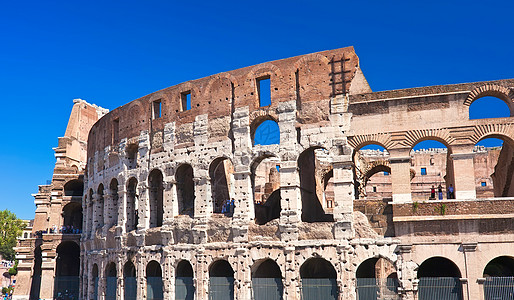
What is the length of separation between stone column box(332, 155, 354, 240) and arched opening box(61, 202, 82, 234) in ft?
65.6

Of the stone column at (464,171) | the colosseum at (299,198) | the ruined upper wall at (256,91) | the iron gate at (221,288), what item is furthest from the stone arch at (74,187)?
the stone column at (464,171)

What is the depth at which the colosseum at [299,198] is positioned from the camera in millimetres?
16750

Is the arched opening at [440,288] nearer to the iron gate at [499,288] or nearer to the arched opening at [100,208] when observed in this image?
the iron gate at [499,288]

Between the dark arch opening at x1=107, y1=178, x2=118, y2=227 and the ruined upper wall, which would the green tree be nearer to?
the dark arch opening at x1=107, y1=178, x2=118, y2=227

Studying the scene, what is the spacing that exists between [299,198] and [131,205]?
9.48m

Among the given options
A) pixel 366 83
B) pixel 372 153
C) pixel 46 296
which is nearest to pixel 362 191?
pixel 366 83

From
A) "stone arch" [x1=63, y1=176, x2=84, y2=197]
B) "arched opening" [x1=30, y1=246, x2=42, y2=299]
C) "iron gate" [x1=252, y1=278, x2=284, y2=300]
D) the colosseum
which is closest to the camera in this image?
the colosseum

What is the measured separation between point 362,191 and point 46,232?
19.6 metres

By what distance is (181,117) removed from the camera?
72.4 ft

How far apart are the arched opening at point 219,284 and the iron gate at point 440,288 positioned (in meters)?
6.89

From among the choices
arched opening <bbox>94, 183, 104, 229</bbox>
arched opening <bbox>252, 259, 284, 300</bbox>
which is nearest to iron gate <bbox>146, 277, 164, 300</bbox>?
arched opening <bbox>252, 259, 284, 300</bbox>

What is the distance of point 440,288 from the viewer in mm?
16547

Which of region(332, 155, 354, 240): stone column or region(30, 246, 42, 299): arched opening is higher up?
region(332, 155, 354, 240): stone column

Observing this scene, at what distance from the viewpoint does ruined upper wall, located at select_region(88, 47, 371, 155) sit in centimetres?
1856
